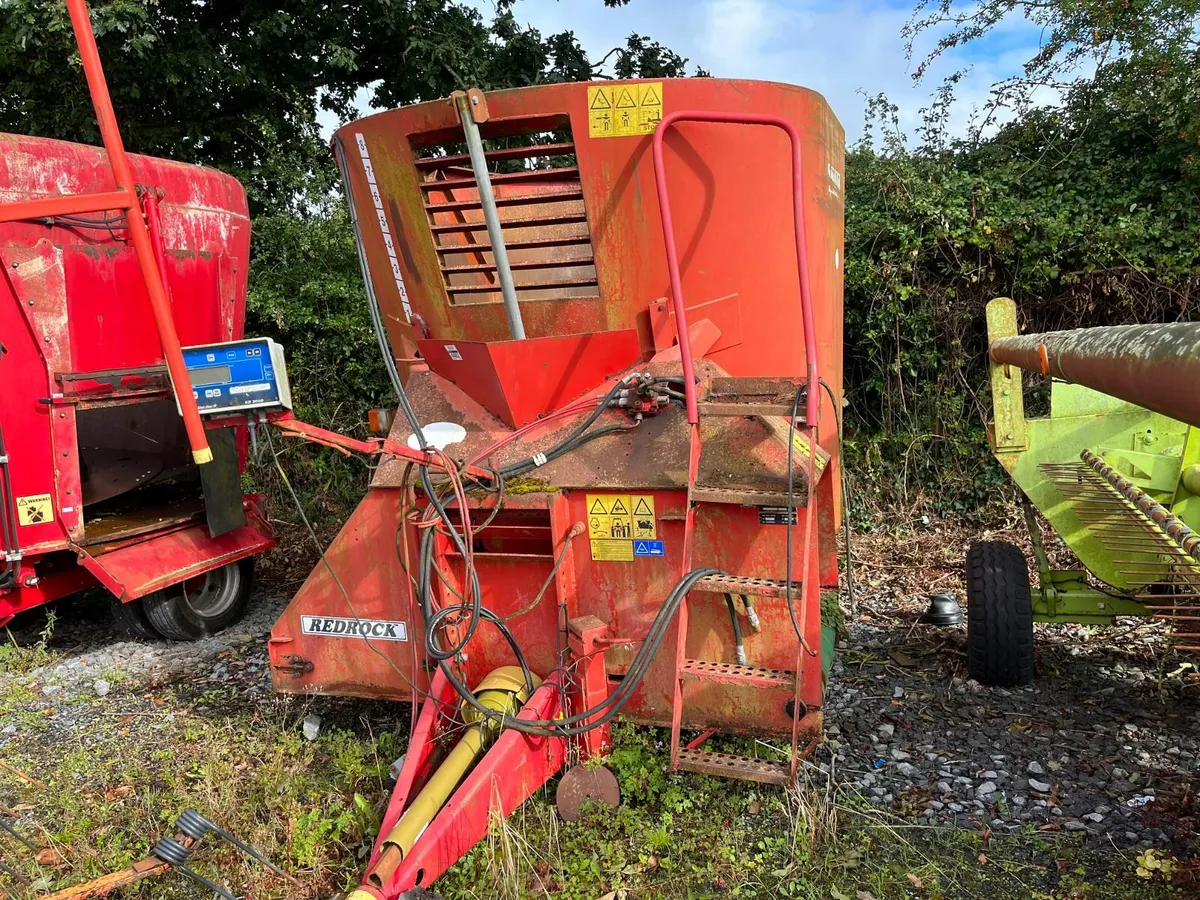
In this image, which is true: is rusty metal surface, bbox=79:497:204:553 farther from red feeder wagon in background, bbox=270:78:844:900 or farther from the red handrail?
the red handrail

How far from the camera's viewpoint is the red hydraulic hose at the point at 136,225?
2166 mm

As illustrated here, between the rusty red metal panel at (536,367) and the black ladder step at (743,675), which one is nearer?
the black ladder step at (743,675)

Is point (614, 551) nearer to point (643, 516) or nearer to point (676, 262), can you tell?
point (643, 516)

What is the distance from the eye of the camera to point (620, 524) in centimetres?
298

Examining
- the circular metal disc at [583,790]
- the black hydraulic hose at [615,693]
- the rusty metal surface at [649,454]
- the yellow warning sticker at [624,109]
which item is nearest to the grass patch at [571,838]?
the circular metal disc at [583,790]

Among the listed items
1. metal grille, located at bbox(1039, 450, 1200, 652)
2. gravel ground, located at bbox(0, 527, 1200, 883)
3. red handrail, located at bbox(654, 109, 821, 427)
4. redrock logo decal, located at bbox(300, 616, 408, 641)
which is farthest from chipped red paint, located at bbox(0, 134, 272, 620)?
metal grille, located at bbox(1039, 450, 1200, 652)

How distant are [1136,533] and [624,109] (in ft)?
8.30

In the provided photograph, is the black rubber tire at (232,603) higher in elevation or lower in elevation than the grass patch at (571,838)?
higher

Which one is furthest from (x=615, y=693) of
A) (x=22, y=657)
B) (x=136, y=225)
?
(x=22, y=657)

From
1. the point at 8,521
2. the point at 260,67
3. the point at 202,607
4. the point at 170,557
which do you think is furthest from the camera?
the point at 260,67

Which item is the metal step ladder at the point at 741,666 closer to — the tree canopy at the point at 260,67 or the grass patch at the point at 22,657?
the grass patch at the point at 22,657

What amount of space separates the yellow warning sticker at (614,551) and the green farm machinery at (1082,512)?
152 centimetres

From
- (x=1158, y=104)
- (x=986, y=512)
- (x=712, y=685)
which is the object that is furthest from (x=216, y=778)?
(x=1158, y=104)

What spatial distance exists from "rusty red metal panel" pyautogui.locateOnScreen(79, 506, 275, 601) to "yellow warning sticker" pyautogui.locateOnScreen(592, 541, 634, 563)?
2.60 meters
